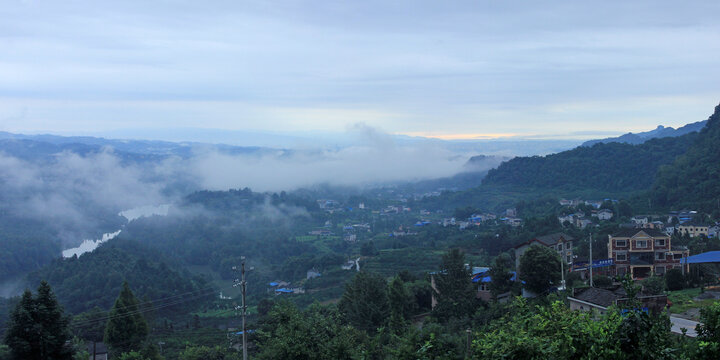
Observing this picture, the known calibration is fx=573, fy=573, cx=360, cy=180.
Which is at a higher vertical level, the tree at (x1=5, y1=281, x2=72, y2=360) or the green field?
the tree at (x1=5, y1=281, x2=72, y2=360)

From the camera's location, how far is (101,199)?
58.0 metres

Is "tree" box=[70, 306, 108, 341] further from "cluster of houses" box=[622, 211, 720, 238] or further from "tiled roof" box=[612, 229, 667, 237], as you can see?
"cluster of houses" box=[622, 211, 720, 238]

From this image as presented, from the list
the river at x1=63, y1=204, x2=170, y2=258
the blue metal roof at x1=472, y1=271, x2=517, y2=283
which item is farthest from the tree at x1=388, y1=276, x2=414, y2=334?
the river at x1=63, y1=204, x2=170, y2=258

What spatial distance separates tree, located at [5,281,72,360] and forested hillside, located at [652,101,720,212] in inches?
1146

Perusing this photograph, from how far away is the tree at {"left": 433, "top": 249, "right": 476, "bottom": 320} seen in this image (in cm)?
1548

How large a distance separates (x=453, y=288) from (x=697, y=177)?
22713mm

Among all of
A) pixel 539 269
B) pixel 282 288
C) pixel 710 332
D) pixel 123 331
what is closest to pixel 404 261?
pixel 282 288

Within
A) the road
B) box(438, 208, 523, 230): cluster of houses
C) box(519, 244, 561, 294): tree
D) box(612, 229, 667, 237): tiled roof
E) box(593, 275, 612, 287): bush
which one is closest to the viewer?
the road

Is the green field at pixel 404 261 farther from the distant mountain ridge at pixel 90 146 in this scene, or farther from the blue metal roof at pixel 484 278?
the distant mountain ridge at pixel 90 146

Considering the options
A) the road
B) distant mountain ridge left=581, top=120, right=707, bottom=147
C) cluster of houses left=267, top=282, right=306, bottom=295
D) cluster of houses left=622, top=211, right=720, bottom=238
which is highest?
distant mountain ridge left=581, top=120, right=707, bottom=147

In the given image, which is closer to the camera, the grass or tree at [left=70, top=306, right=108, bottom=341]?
the grass

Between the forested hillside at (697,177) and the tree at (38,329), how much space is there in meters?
29.1

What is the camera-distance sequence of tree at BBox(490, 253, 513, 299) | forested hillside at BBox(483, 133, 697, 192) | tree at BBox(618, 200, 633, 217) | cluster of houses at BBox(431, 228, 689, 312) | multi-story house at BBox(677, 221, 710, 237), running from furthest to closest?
1. forested hillside at BBox(483, 133, 697, 192)
2. tree at BBox(618, 200, 633, 217)
3. multi-story house at BBox(677, 221, 710, 237)
4. cluster of houses at BBox(431, 228, 689, 312)
5. tree at BBox(490, 253, 513, 299)

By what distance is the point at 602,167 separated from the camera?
4747cm
